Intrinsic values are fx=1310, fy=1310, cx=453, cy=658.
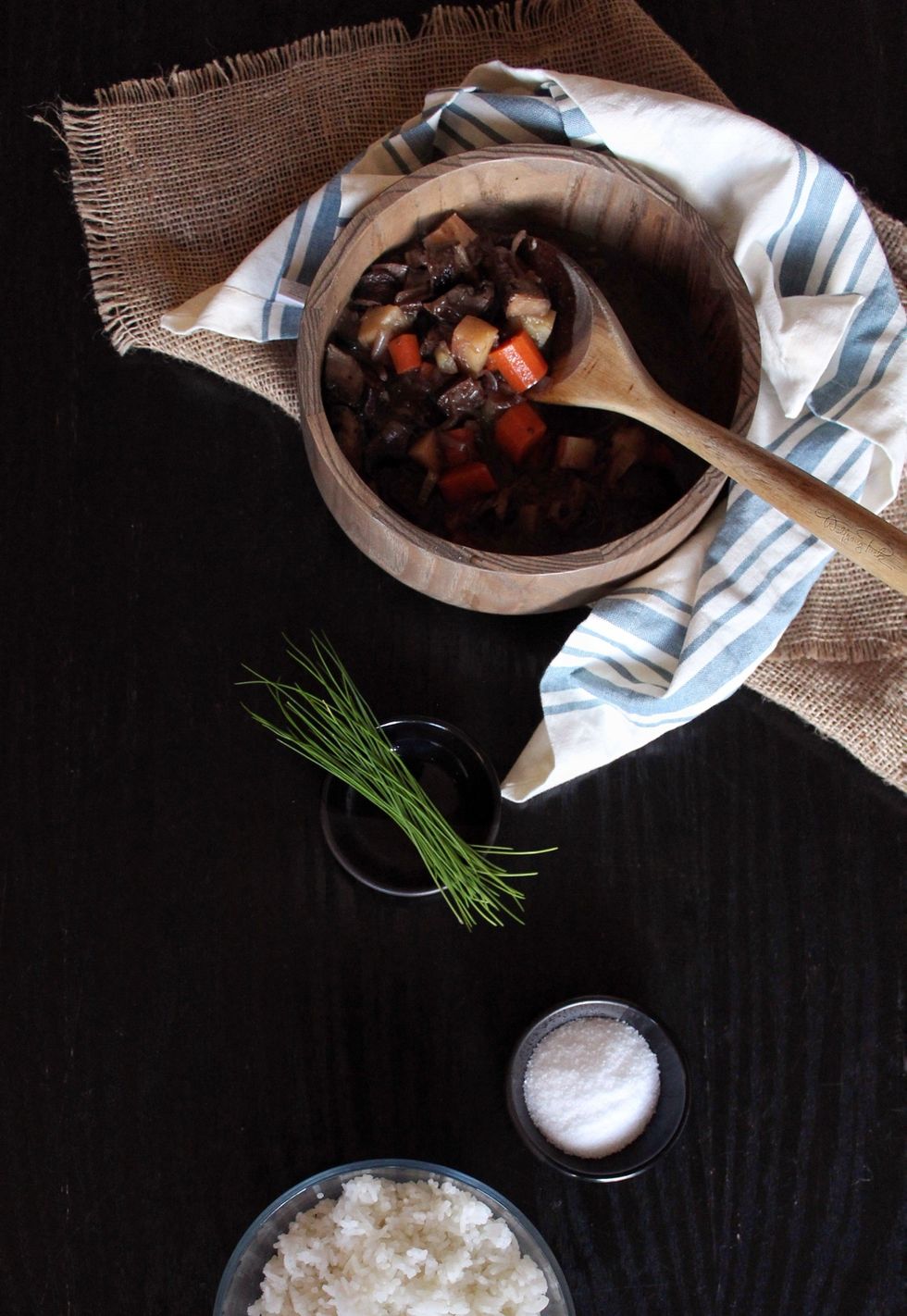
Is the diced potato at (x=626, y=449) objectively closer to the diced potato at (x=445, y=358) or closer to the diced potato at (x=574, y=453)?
the diced potato at (x=574, y=453)

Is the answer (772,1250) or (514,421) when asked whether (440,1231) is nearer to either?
(772,1250)

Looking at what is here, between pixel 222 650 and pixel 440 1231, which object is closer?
pixel 440 1231

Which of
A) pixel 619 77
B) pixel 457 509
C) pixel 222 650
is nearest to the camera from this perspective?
pixel 457 509

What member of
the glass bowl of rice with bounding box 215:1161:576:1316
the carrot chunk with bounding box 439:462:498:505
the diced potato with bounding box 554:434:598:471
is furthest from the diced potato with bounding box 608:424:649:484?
the glass bowl of rice with bounding box 215:1161:576:1316

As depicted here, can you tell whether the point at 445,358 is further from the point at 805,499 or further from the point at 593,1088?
the point at 593,1088

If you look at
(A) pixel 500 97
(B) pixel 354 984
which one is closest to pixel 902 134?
(A) pixel 500 97
